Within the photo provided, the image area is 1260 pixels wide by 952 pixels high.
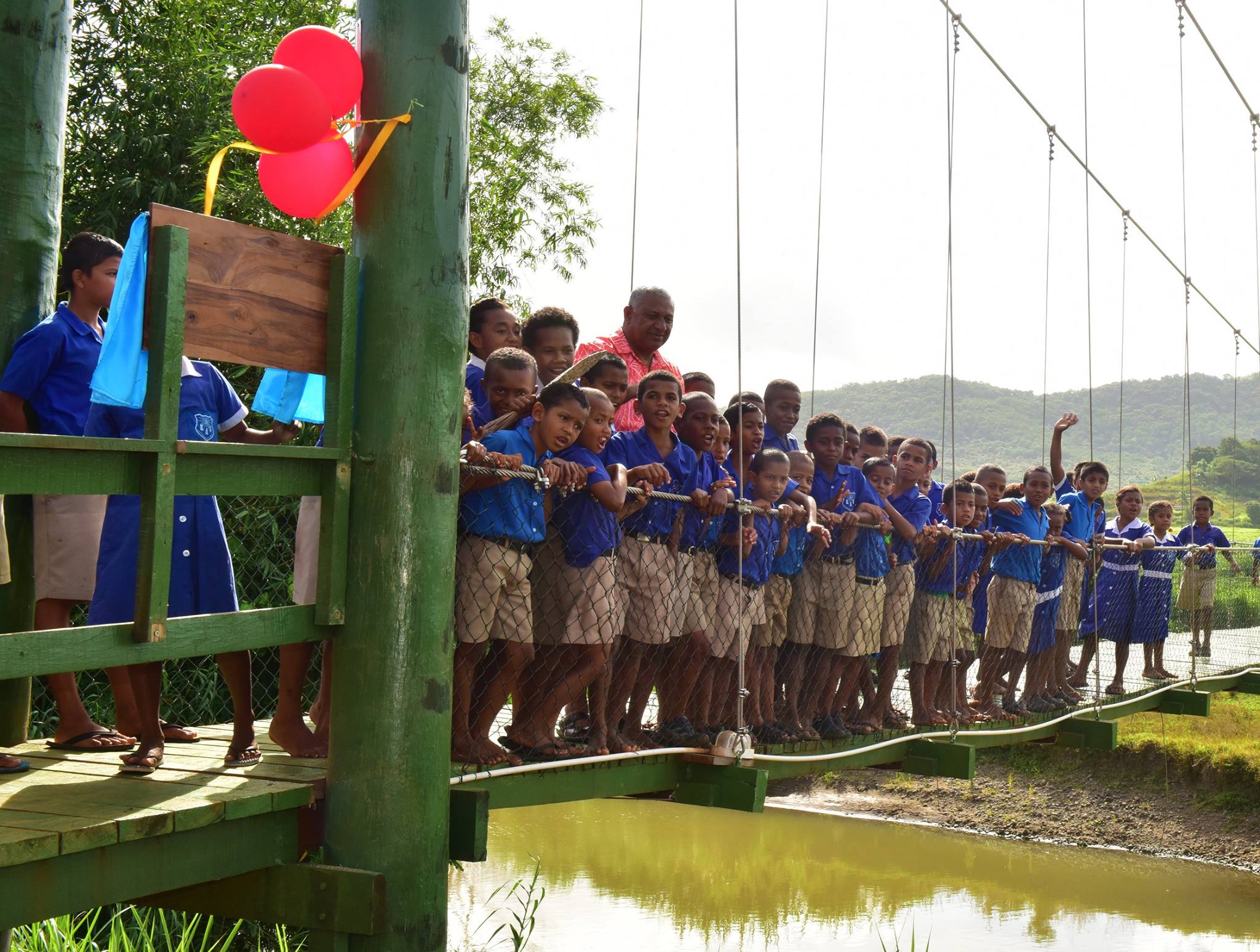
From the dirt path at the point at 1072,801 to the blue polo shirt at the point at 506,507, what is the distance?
9.17 m

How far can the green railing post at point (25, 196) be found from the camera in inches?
102

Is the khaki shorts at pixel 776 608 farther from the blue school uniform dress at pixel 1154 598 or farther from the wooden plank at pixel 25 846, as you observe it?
the blue school uniform dress at pixel 1154 598

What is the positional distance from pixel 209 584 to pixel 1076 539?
165 inches

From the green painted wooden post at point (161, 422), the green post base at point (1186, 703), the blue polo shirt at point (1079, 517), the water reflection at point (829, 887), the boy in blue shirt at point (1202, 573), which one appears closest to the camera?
the green painted wooden post at point (161, 422)

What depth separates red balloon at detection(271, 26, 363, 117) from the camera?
2285 mm

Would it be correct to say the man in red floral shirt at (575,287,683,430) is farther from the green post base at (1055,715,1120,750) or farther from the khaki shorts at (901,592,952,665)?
the green post base at (1055,715,1120,750)

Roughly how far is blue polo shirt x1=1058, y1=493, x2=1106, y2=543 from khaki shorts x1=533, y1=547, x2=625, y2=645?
3.32m

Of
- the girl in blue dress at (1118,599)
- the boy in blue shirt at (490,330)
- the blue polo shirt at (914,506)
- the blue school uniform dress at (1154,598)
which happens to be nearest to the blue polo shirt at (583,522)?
the boy in blue shirt at (490,330)

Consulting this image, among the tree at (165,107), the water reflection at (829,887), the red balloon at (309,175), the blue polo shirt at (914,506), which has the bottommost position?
the water reflection at (829,887)

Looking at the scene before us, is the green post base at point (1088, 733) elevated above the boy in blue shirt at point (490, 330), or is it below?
below

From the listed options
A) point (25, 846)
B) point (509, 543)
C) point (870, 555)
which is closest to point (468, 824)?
point (509, 543)

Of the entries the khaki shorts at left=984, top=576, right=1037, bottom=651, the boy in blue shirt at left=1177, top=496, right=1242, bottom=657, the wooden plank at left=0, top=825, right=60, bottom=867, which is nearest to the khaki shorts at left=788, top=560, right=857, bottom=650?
the khaki shorts at left=984, top=576, right=1037, bottom=651

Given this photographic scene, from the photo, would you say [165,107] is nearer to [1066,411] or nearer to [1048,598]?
[1048,598]

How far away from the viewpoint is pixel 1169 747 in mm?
11117
